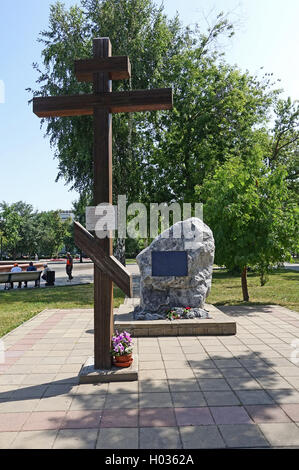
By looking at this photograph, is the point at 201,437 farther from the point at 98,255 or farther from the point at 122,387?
the point at 98,255

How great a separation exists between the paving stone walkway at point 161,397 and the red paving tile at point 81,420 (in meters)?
0.01

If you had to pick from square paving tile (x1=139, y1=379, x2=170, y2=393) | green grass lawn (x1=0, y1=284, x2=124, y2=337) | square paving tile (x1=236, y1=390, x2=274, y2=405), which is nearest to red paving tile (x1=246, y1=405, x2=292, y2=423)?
square paving tile (x1=236, y1=390, x2=274, y2=405)

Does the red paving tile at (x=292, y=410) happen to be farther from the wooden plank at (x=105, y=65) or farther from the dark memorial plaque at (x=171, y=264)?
the wooden plank at (x=105, y=65)

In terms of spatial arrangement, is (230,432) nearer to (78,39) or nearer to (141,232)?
(141,232)

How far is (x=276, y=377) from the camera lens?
5.20 m

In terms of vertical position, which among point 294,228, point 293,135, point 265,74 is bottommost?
point 294,228

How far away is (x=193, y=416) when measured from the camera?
13.2 ft

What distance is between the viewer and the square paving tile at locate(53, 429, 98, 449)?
3.42 metres

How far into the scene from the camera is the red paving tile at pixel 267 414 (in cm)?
391

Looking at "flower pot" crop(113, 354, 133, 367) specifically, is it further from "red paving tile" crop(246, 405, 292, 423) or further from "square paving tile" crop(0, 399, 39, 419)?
"red paving tile" crop(246, 405, 292, 423)

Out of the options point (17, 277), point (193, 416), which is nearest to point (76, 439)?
point (193, 416)

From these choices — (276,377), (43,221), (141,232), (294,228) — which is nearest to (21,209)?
(43,221)

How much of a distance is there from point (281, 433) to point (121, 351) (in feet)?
7.86
